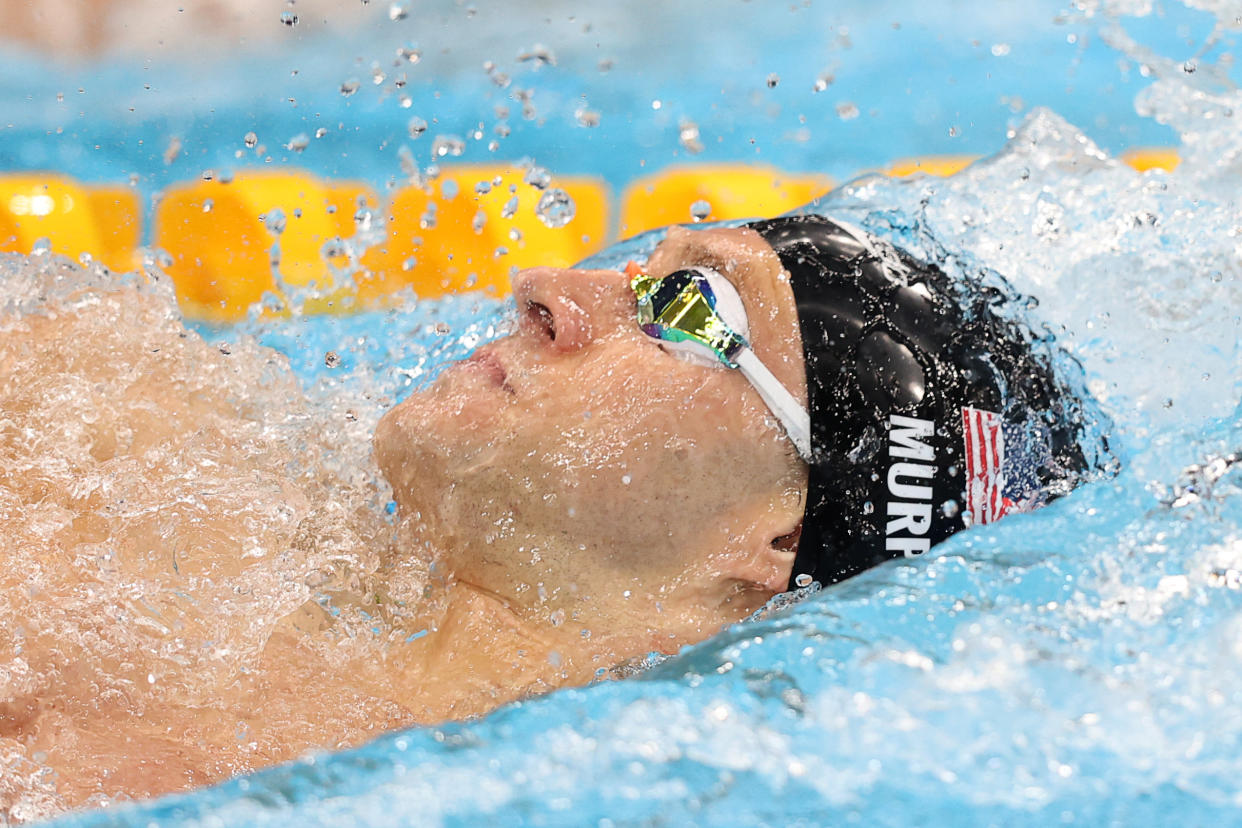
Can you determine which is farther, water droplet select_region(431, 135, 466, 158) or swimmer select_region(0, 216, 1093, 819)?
water droplet select_region(431, 135, 466, 158)

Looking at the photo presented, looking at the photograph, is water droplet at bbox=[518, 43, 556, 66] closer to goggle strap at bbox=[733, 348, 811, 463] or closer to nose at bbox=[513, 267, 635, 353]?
nose at bbox=[513, 267, 635, 353]

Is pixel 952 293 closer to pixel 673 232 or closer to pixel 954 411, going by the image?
pixel 954 411

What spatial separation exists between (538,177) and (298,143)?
503mm

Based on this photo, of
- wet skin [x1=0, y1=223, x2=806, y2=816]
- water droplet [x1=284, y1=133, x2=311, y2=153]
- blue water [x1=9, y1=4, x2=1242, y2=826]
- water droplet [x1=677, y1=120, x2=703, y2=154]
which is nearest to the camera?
blue water [x1=9, y1=4, x2=1242, y2=826]

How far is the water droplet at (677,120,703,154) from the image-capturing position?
252cm

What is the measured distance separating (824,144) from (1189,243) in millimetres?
1151

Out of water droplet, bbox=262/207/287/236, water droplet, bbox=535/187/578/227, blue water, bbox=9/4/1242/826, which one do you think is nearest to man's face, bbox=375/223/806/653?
blue water, bbox=9/4/1242/826

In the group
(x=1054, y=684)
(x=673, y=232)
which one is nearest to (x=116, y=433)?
(x=673, y=232)

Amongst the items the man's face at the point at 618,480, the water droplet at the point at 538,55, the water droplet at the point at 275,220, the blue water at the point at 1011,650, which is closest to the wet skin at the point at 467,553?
the man's face at the point at 618,480

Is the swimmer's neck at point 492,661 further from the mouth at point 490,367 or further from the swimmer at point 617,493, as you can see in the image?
the mouth at point 490,367

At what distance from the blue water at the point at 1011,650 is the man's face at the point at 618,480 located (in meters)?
0.12

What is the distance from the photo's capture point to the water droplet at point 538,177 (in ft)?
7.33

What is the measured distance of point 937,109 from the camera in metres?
2.54

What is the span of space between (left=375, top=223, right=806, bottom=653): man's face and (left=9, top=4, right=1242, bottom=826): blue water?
0.41 ft
